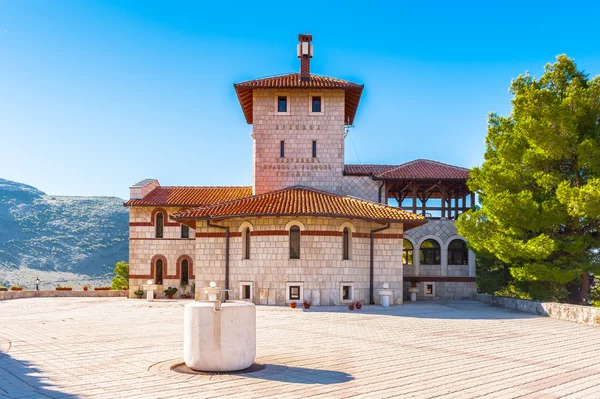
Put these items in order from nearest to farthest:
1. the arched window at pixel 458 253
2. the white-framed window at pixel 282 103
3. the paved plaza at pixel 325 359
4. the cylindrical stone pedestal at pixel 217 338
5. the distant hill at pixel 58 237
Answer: the paved plaza at pixel 325 359
the cylindrical stone pedestal at pixel 217 338
the white-framed window at pixel 282 103
the arched window at pixel 458 253
the distant hill at pixel 58 237

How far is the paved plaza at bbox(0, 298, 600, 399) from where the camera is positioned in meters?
8.41

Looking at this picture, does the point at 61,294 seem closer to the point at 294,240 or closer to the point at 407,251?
the point at 294,240

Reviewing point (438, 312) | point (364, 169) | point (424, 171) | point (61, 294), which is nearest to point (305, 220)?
point (438, 312)

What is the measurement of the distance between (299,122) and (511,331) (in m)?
16.9

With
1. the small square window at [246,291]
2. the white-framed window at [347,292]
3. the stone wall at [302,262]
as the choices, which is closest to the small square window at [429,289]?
the stone wall at [302,262]

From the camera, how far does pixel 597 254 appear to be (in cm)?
2436

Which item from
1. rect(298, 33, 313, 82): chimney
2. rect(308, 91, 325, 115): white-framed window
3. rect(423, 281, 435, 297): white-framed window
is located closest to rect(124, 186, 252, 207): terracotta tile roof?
rect(308, 91, 325, 115): white-framed window

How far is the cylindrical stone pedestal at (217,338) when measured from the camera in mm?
9570

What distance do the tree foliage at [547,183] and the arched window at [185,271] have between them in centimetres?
1595

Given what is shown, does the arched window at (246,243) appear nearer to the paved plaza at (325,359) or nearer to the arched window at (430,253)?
the paved plaza at (325,359)

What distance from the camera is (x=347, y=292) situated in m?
25.7

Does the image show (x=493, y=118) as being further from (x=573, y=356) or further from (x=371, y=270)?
(x=573, y=356)

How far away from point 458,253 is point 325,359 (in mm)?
23364

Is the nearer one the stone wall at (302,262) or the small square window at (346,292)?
the stone wall at (302,262)
